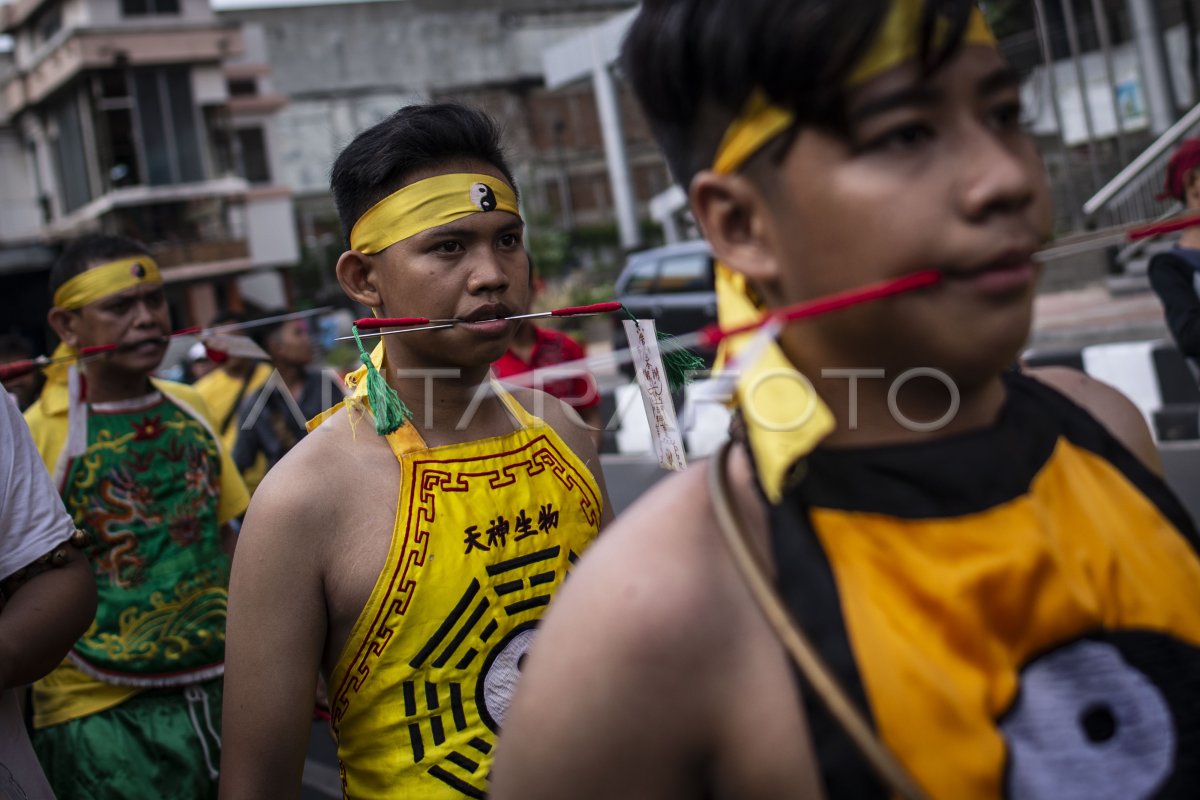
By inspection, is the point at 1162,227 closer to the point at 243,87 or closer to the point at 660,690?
the point at 660,690

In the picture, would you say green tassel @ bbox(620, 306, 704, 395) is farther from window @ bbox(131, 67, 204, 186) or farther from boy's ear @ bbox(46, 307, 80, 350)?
window @ bbox(131, 67, 204, 186)

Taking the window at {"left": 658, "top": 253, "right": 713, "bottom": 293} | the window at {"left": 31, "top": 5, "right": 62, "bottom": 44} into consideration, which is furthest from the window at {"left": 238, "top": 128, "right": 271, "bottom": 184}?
the window at {"left": 658, "top": 253, "right": 713, "bottom": 293}

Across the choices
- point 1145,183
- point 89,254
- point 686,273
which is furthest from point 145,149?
point 89,254

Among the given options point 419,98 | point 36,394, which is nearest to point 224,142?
point 36,394

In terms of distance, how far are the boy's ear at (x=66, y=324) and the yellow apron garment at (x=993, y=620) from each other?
376cm

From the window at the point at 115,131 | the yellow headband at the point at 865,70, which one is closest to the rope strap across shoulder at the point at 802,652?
the yellow headband at the point at 865,70

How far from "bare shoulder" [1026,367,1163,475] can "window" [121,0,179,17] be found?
3732 centimetres

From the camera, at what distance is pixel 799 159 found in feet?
4.45

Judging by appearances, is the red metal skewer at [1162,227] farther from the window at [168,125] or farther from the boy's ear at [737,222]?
the window at [168,125]

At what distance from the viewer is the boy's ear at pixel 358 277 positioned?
298 cm

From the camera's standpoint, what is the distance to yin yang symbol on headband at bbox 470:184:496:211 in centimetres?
288

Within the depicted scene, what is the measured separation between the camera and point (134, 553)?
4039 millimetres

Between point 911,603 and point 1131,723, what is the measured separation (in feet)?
0.89

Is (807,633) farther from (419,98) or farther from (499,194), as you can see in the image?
(419,98)
